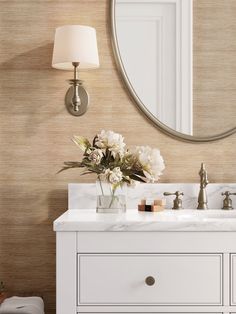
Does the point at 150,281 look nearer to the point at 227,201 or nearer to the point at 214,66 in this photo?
the point at 227,201

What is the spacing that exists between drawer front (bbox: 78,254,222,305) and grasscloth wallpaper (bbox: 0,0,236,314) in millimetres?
583

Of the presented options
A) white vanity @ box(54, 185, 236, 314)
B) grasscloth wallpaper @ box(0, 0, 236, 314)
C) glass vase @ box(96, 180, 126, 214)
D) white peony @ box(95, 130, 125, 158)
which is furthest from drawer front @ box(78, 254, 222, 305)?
grasscloth wallpaper @ box(0, 0, 236, 314)

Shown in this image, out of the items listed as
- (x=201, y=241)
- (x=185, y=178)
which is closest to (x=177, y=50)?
(x=185, y=178)

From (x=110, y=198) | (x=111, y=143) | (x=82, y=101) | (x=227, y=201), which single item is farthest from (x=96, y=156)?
(x=227, y=201)

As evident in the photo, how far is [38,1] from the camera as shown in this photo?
247 centimetres

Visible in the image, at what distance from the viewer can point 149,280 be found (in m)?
1.92

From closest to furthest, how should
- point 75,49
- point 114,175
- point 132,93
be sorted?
point 114,175
point 75,49
point 132,93

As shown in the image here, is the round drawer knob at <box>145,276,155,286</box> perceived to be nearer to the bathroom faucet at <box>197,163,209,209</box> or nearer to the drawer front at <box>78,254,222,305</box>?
the drawer front at <box>78,254,222,305</box>

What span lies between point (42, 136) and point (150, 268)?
→ 820mm

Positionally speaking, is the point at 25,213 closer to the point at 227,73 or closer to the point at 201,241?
the point at 201,241

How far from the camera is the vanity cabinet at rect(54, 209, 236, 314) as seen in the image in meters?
1.92

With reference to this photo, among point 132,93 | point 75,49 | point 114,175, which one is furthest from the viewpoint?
point 132,93

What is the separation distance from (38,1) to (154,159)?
0.85m

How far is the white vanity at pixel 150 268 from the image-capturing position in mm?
1920
